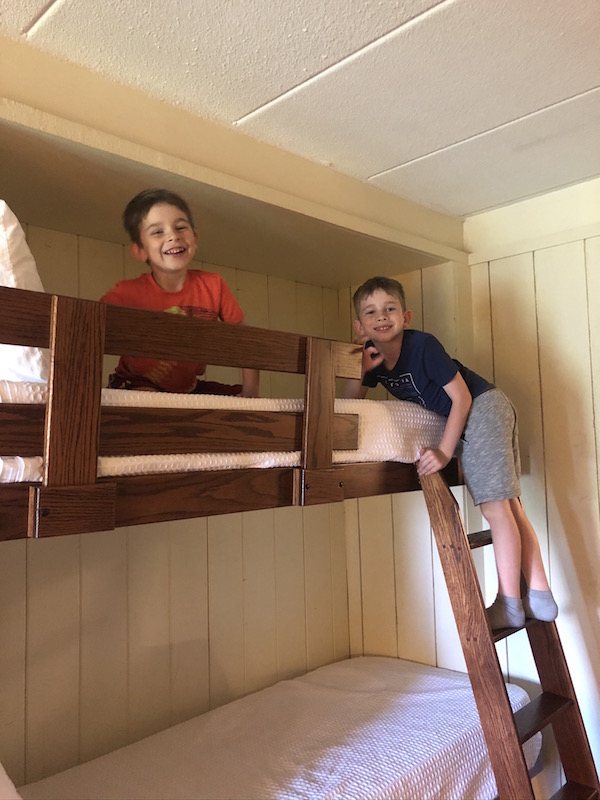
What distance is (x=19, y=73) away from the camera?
1250 mm

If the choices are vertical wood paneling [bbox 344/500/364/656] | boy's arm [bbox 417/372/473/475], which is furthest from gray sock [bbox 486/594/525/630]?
vertical wood paneling [bbox 344/500/364/656]

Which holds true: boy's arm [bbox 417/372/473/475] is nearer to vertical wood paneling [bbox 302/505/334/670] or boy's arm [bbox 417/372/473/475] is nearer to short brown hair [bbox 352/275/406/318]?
short brown hair [bbox 352/275/406/318]

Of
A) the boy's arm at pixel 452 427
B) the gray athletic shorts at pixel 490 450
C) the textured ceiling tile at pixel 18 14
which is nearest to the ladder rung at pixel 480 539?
the gray athletic shorts at pixel 490 450

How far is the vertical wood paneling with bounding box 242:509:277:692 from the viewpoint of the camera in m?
2.28

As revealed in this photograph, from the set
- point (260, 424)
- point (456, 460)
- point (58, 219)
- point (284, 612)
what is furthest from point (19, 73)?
point (284, 612)

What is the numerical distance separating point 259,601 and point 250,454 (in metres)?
1.26

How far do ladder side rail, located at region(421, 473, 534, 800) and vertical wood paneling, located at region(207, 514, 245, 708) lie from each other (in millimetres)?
863

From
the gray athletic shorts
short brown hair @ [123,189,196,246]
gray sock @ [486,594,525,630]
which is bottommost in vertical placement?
gray sock @ [486,594,525,630]

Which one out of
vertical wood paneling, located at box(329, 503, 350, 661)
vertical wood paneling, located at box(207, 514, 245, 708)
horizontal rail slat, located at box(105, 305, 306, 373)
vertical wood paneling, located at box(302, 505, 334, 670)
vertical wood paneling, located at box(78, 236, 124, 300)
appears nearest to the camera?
horizontal rail slat, located at box(105, 305, 306, 373)

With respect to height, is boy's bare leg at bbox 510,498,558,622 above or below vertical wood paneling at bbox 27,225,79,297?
below

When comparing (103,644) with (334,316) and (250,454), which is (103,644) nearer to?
(250,454)

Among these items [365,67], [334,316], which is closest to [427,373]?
[365,67]

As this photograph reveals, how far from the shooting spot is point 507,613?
168 cm

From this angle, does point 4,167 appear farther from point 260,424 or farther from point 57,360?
point 260,424
